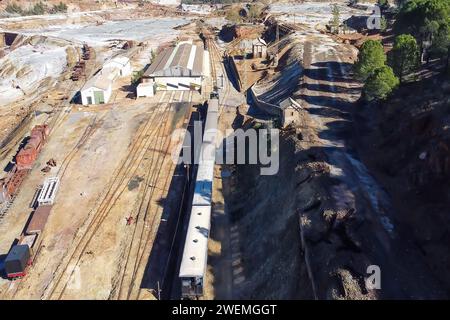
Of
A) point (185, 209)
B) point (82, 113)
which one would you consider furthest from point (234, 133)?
point (82, 113)

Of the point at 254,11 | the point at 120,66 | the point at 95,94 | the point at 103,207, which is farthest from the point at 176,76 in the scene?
the point at 254,11

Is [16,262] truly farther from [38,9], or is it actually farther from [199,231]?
[38,9]

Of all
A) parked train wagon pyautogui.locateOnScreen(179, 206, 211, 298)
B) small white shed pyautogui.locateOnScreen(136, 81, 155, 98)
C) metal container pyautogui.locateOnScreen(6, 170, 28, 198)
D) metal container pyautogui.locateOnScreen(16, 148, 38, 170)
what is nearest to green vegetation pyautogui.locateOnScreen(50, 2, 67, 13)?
small white shed pyautogui.locateOnScreen(136, 81, 155, 98)

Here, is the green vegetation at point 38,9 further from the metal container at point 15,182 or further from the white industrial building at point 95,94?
the metal container at point 15,182

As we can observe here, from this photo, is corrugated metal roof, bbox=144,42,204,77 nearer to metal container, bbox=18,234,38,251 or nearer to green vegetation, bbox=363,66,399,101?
green vegetation, bbox=363,66,399,101

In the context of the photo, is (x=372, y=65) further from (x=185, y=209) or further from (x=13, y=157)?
(x=13, y=157)

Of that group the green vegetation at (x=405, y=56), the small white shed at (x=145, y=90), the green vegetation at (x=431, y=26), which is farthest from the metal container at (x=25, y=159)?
the green vegetation at (x=431, y=26)
